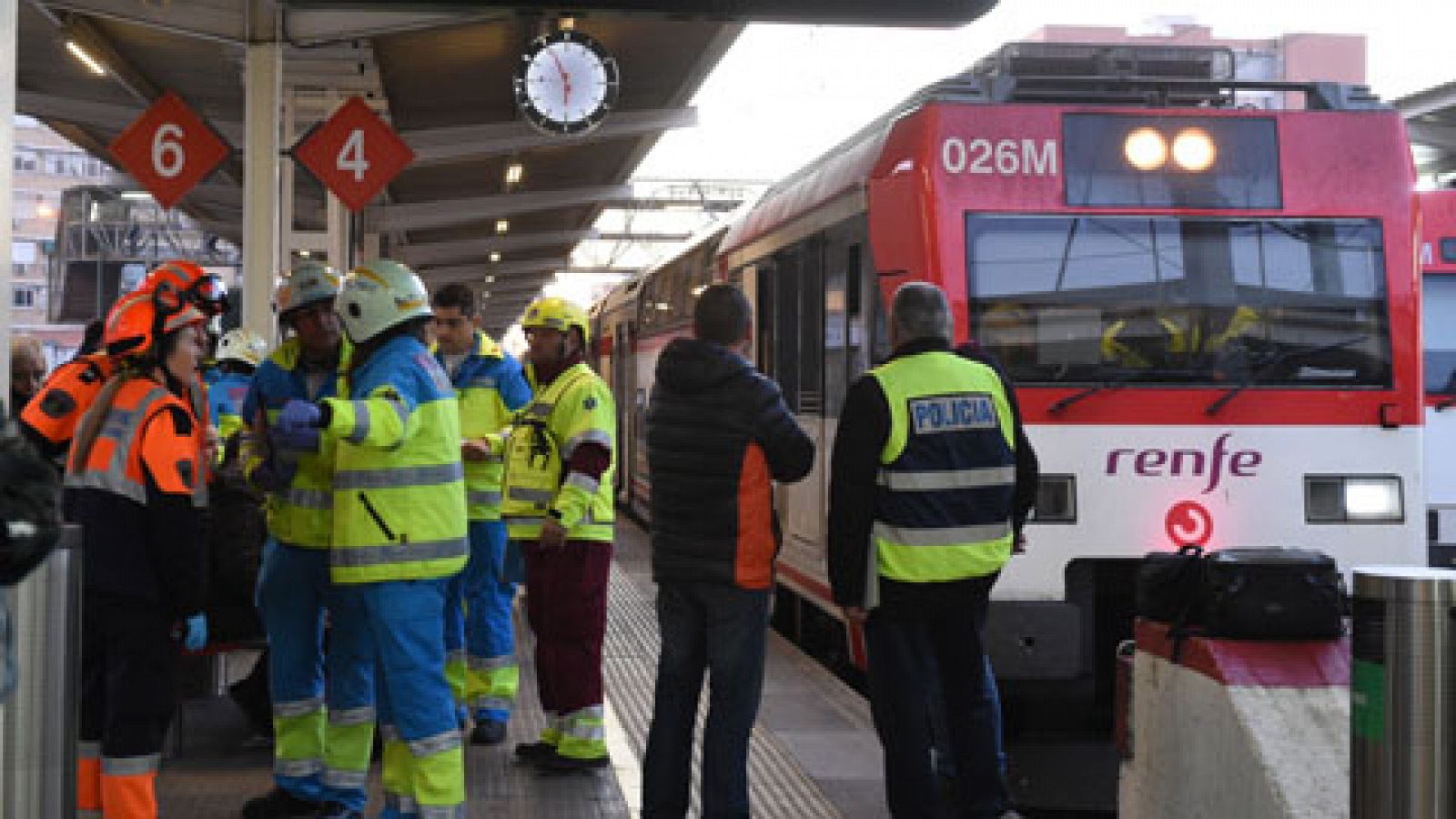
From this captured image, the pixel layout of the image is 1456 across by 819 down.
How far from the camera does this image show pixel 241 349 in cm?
946

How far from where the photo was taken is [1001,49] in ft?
26.1

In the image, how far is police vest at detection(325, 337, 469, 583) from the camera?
17.2 feet

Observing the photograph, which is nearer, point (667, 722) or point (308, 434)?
point (308, 434)

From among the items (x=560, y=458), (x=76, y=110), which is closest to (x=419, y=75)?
(x=76, y=110)

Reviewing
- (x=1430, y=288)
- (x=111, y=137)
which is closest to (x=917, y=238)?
(x=1430, y=288)

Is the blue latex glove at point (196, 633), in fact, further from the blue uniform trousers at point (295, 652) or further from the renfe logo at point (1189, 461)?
the renfe logo at point (1189, 461)

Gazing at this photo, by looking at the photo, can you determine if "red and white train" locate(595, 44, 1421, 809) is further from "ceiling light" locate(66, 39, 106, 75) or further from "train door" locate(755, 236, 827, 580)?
"ceiling light" locate(66, 39, 106, 75)

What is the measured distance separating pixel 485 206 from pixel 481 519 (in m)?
18.4

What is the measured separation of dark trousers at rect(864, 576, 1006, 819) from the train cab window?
7578 millimetres

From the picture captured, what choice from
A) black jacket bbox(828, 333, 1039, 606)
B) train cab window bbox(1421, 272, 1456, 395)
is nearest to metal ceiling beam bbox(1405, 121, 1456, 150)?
train cab window bbox(1421, 272, 1456, 395)

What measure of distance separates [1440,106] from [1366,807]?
13417 millimetres

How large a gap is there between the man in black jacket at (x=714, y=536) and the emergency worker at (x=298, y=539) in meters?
1.11

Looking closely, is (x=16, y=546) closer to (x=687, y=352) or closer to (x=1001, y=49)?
(x=687, y=352)

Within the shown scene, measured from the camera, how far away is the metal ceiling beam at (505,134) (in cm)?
1870
